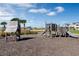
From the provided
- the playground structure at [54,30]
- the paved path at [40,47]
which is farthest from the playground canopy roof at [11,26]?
the playground structure at [54,30]

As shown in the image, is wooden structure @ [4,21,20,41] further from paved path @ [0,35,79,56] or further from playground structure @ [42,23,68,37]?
playground structure @ [42,23,68,37]

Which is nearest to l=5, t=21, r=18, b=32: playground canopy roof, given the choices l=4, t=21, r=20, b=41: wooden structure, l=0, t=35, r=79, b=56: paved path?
l=4, t=21, r=20, b=41: wooden structure

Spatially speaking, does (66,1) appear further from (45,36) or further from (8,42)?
→ (8,42)

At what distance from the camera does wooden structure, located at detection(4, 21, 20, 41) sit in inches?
207

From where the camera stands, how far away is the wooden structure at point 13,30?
17.3 feet

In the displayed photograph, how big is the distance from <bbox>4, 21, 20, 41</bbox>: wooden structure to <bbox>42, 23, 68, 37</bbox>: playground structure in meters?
0.62

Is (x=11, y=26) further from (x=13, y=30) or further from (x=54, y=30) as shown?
(x=54, y=30)

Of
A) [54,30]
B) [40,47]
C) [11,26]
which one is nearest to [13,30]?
[11,26]

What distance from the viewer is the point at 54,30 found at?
18.5ft

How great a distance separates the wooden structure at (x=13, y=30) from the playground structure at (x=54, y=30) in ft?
2.04

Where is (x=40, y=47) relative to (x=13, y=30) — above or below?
below

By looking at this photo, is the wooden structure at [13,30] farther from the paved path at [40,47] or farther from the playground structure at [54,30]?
the playground structure at [54,30]

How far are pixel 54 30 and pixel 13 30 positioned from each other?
3.18 ft

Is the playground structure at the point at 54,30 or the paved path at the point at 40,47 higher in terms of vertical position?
the playground structure at the point at 54,30
